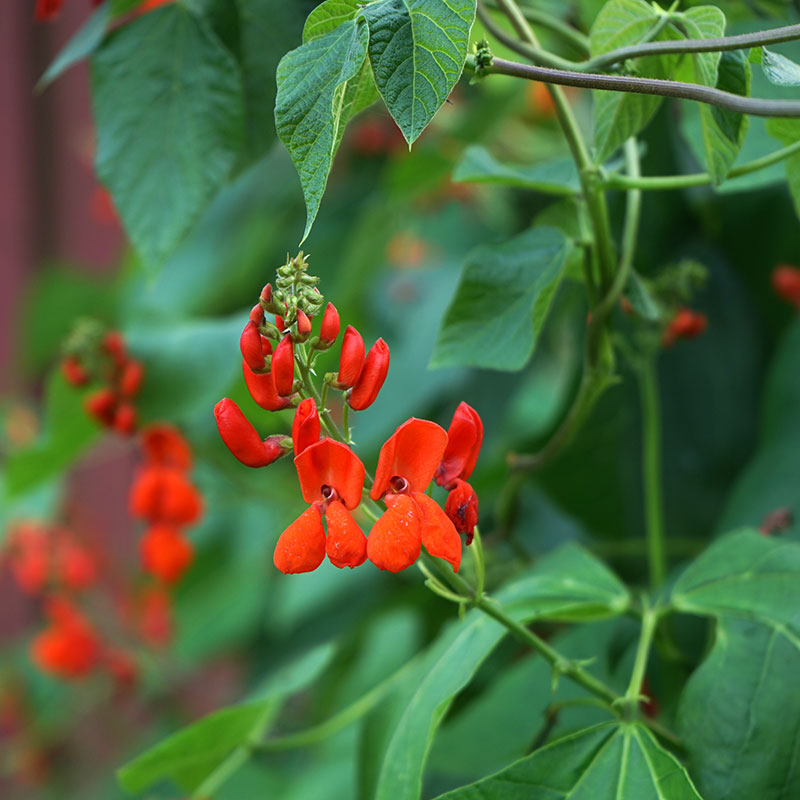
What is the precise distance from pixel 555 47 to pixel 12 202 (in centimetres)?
144

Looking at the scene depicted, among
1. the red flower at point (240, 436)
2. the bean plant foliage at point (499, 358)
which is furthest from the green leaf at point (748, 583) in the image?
the red flower at point (240, 436)

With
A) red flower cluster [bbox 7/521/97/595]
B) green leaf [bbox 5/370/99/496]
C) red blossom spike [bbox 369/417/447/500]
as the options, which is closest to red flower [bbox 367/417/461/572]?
red blossom spike [bbox 369/417/447/500]

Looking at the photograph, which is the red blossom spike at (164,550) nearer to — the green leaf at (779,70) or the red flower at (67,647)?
the red flower at (67,647)

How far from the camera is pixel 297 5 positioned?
0.58 metres

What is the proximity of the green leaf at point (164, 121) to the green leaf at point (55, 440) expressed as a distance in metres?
0.25

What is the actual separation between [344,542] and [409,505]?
3cm

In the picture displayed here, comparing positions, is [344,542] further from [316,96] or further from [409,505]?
[316,96]

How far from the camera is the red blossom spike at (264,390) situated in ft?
1.25

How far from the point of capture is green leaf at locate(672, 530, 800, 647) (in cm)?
48

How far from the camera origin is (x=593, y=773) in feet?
1.46

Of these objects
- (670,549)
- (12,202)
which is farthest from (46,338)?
(670,549)

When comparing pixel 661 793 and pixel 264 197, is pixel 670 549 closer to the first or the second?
pixel 661 793

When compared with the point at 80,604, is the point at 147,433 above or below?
above

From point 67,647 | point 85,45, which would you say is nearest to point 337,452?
point 85,45
